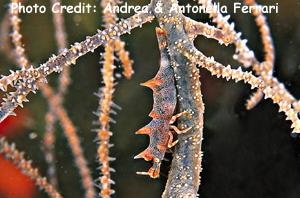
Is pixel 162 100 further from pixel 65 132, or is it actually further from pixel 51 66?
pixel 65 132

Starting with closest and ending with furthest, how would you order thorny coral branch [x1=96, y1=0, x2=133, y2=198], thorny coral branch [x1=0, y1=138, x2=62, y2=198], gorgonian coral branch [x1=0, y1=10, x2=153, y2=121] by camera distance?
gorgonian coral branch [x1=0, y1=10, x2=153, y2=121] < thorny coral branch [x1=96, y1=0, x2=133, y2=198] < thorny coral branch [x1=0, y1=138, x2=62, y2=198]

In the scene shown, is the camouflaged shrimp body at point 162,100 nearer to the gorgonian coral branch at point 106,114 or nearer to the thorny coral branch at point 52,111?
the gorgonian coral branch at point 106,114

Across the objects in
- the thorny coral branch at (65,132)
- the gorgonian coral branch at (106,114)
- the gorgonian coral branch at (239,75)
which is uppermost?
the thorny coral branch at (65,132)

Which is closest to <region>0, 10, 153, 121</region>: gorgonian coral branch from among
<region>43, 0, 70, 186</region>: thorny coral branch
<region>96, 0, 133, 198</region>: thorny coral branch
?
<region>96, 0, 133, 198</region>: thorny coral branch

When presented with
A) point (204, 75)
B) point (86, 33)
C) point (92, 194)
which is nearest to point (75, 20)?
point (86, 33)

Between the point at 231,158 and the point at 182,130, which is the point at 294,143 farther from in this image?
the point at 182,130

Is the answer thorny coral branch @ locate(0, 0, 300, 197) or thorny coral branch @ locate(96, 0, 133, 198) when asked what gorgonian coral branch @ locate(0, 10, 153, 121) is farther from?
thorny coral branch @ locate(96, 0, 133, 198)

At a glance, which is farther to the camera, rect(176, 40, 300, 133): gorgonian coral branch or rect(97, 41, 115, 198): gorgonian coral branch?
rect(97, 41, 115, 198): gorgonian coral branch

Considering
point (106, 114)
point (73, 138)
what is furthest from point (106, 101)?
point (73, 138)

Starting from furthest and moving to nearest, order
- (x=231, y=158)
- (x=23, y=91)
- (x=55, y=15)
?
(x=231, y=158)
(x=55, y=15)
(x=23, y=91)

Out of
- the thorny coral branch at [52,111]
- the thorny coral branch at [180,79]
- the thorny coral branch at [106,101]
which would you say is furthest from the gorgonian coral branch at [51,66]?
the thorny coral branch at [52,111]

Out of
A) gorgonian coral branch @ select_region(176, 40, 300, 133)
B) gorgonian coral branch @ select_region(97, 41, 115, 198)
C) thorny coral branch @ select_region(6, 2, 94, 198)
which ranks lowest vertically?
gorgonian coral branch @ select_region(176, 40, 300, 133)
